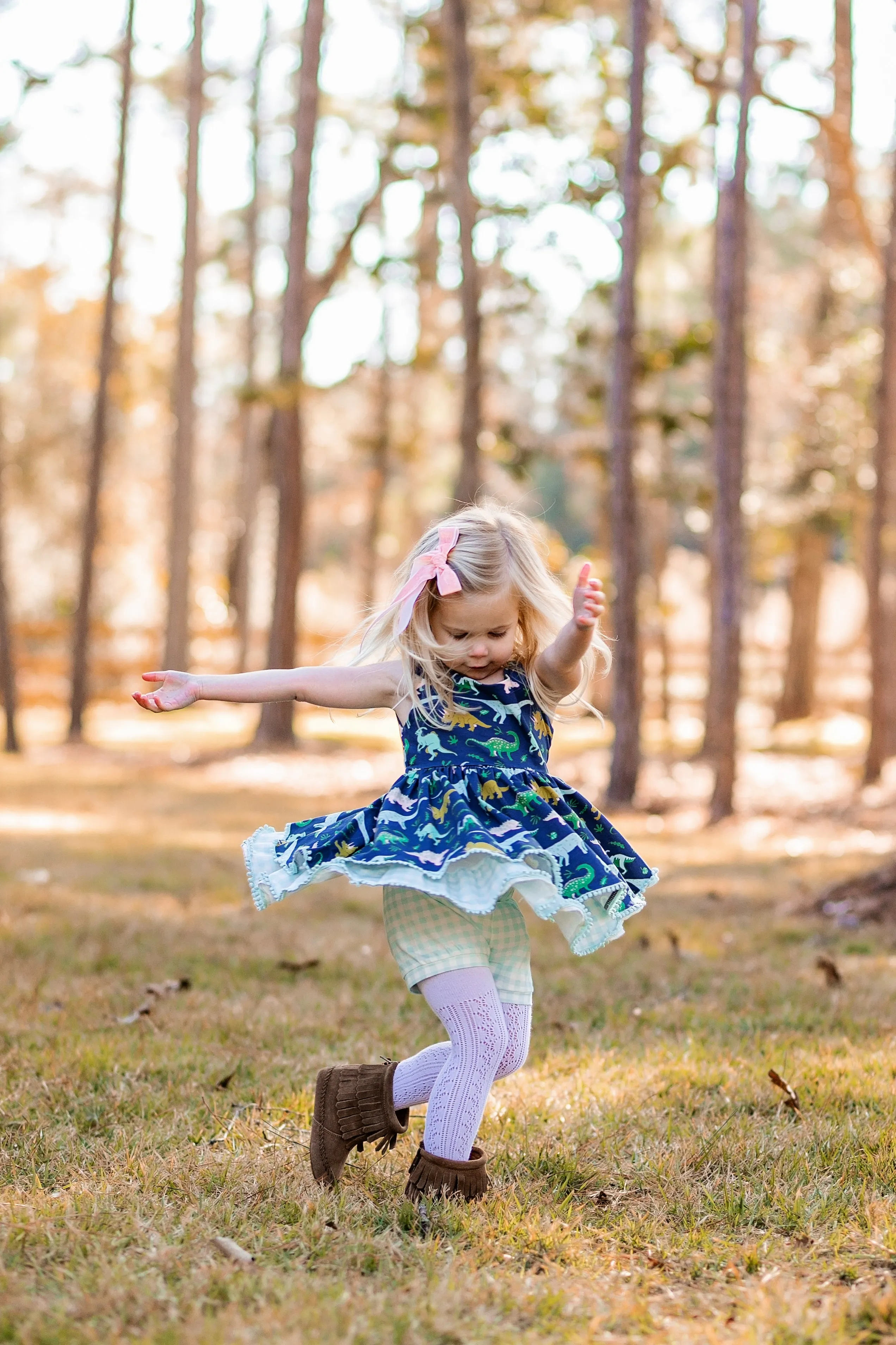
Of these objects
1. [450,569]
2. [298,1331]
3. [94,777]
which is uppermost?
[450,569]

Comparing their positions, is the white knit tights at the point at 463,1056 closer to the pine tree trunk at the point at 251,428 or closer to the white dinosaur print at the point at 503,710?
the white dinosaur print at the point at 503,710

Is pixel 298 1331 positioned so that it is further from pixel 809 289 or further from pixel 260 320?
pixel 260 320

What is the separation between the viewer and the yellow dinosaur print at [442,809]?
10.3 feet

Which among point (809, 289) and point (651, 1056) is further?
point (809, 289)

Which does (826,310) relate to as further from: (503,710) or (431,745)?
(431,745)

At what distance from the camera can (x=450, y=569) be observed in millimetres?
3326

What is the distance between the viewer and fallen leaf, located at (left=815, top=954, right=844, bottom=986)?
5.47m

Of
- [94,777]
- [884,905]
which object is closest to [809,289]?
[94,777]

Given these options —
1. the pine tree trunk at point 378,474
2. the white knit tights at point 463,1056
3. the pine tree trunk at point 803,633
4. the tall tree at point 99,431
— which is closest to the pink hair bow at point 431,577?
the white knit tights at point 463,1056

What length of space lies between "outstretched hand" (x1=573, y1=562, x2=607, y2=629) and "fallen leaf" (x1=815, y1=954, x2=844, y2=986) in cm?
288

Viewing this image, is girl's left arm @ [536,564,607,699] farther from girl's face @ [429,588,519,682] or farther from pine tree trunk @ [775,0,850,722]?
pine tree trunk @ [775,0,850,722]

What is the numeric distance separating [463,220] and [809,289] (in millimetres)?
9237

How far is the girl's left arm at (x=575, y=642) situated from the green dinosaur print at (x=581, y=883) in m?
0.50

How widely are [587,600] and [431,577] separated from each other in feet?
1.33
